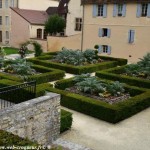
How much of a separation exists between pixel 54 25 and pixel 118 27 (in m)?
10.4

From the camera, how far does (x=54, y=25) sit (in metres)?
37.7

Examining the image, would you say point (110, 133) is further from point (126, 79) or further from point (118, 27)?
point (118, 27)

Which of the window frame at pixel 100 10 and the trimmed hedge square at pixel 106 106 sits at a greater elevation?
the window frame at pixel 100 10

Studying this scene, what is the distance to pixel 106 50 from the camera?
32.2 meters

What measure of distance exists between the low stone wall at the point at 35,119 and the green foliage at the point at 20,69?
795 cm

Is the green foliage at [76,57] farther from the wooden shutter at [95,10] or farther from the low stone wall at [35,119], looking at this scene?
the low stone wall at [35,119]

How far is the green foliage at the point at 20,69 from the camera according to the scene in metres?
19.0

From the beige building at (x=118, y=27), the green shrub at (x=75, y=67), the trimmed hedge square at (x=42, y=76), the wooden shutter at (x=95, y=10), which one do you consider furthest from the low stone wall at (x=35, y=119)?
the wooden shutter at (x=95, y=10)

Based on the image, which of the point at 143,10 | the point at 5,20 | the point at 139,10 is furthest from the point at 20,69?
the point at 5,20

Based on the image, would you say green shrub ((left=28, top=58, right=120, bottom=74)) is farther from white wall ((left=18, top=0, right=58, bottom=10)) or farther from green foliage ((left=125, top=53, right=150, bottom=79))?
white wall ((left=18, top=0, right=58, bottom=10))

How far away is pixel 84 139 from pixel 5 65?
1226cm

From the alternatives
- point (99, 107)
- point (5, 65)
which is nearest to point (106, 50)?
point (5, 65)

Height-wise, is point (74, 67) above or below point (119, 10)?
below

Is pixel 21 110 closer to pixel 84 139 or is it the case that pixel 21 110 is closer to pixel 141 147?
pixel 84 139
